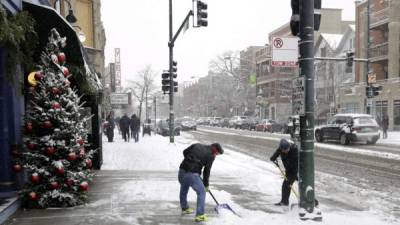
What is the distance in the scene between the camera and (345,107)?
48.7 meters

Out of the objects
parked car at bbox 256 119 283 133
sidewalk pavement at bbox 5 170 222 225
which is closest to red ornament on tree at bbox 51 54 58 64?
sidewalk pavement at bbox 5 170 222 225

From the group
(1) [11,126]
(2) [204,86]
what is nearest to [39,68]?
(1) [11,126]

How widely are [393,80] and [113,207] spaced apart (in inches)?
1453

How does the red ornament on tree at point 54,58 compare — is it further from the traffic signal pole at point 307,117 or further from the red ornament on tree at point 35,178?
the traffic signal pole at point 307,117

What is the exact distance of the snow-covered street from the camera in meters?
7.64

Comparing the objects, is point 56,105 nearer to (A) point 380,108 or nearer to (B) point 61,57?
(B) point 61,57

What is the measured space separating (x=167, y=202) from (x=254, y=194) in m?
2.13

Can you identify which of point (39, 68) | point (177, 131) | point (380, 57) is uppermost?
point (380, 57)

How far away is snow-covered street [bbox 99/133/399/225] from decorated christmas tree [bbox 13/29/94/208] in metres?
1.37

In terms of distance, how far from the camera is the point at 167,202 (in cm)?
880

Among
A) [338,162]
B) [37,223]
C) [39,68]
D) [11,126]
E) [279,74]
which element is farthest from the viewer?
[279,74]

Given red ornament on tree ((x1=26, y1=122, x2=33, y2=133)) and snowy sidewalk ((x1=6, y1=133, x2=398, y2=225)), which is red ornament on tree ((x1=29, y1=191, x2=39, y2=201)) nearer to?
snowy sidewalk ((x1=6, y1=133, x2=398, y2=225))

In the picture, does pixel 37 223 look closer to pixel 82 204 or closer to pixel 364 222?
pixel 82 204

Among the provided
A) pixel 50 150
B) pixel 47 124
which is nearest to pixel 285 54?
pixel 47 124
